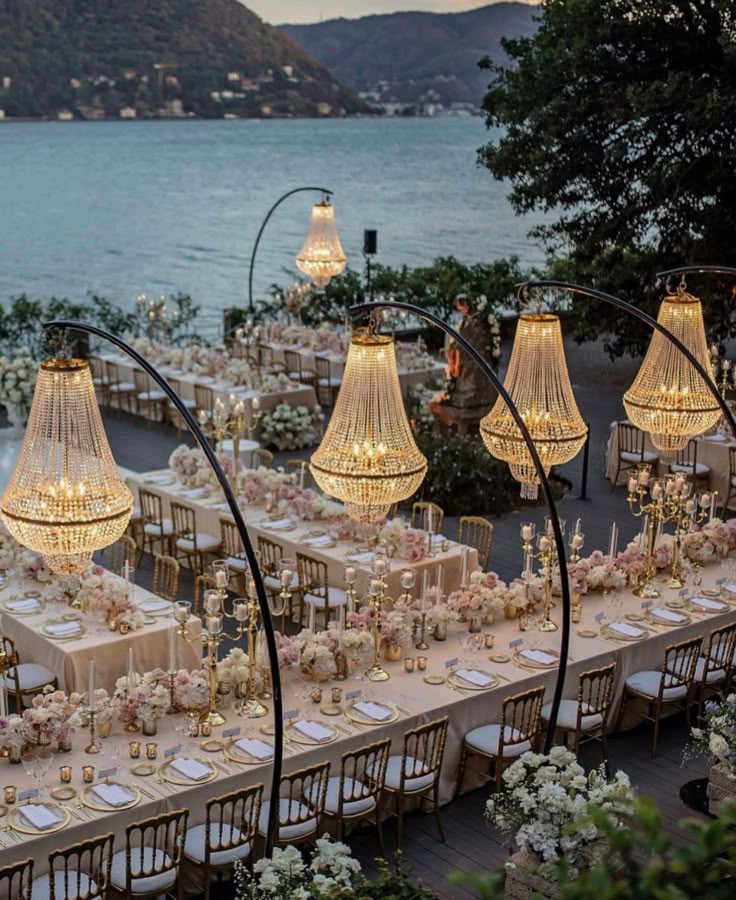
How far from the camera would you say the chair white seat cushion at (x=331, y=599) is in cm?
1245

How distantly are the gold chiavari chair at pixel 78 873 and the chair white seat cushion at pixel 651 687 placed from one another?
4451 mm

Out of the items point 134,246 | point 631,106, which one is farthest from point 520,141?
point 134,246

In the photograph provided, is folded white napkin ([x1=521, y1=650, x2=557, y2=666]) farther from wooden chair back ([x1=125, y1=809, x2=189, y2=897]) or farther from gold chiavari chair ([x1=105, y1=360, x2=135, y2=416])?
gold chiavari chair ([x1=105, y1=360, x2=135, y2=416])

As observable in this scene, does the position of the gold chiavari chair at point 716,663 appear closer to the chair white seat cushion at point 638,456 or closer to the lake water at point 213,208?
the chair white seat cushion at point 638,456

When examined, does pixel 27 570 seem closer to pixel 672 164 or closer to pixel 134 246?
pixel 672 164

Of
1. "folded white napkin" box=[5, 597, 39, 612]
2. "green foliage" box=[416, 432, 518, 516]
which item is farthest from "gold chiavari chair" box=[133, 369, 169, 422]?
"folded white napkin" box=[5, 597, 39, 612]

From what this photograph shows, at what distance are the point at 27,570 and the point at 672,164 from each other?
12079 mm

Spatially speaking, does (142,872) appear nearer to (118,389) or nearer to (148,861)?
(148,861)

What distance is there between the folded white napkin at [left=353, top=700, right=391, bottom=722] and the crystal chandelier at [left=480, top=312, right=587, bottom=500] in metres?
1.74

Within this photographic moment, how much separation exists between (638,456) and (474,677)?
8253 mm

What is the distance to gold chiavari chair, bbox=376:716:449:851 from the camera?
891cm

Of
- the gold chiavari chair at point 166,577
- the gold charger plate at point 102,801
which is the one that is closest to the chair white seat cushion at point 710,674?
the gold chiavari chair at point 166,577

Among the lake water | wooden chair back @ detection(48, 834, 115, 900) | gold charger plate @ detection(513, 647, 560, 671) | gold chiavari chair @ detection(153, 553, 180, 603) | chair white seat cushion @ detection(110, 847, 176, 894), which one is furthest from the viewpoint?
the lake water

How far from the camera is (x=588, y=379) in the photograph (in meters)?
24.4
